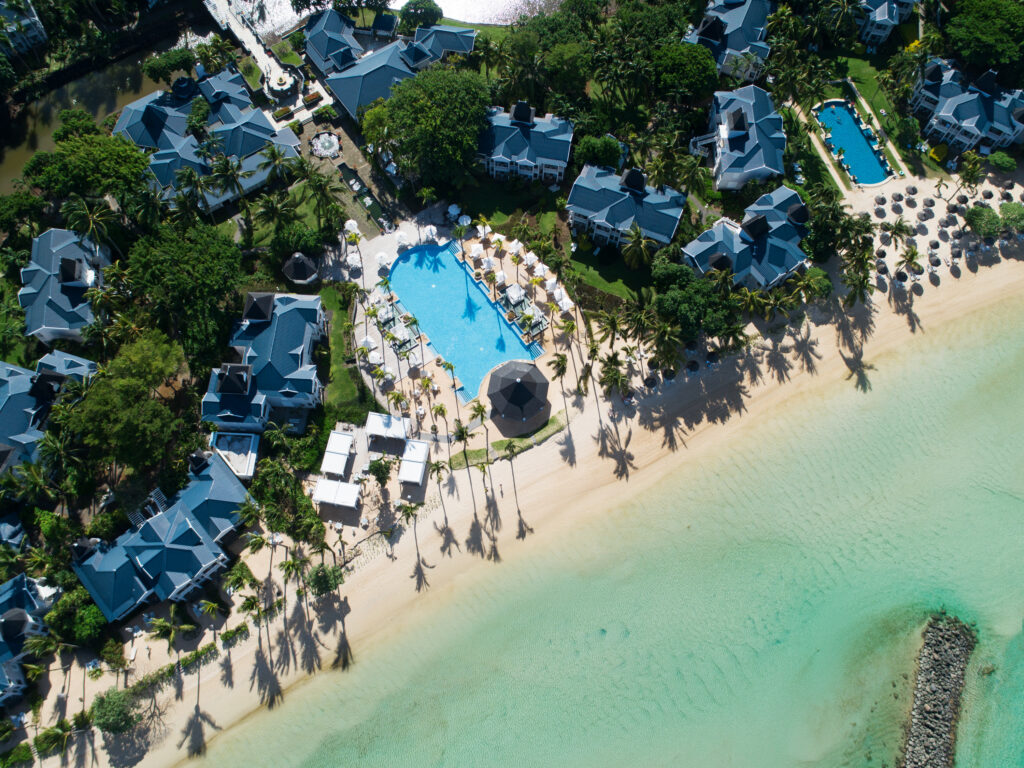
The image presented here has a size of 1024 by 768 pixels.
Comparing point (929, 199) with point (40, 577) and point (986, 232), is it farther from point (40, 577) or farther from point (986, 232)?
point (40, 577)

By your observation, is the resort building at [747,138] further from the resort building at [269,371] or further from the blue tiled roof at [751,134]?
the resort building at [269,371]

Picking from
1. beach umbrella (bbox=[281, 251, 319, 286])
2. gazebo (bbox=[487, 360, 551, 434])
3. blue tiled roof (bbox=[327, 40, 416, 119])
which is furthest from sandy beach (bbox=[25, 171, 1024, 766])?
blue tiled roof (bbox=[327, 40, 416, 119])

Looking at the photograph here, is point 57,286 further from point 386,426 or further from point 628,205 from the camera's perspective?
point 628,205

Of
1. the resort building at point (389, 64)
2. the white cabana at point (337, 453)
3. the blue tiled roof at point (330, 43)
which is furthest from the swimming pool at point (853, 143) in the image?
the white cabana at point (337, 453)

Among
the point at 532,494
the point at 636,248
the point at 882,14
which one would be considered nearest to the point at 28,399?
the point at 532,494

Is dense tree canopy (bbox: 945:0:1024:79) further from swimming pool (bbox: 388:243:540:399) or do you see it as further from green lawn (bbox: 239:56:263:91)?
green lawn (bbox: 239:56:263:91)

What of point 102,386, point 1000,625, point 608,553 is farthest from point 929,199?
point 102,386
